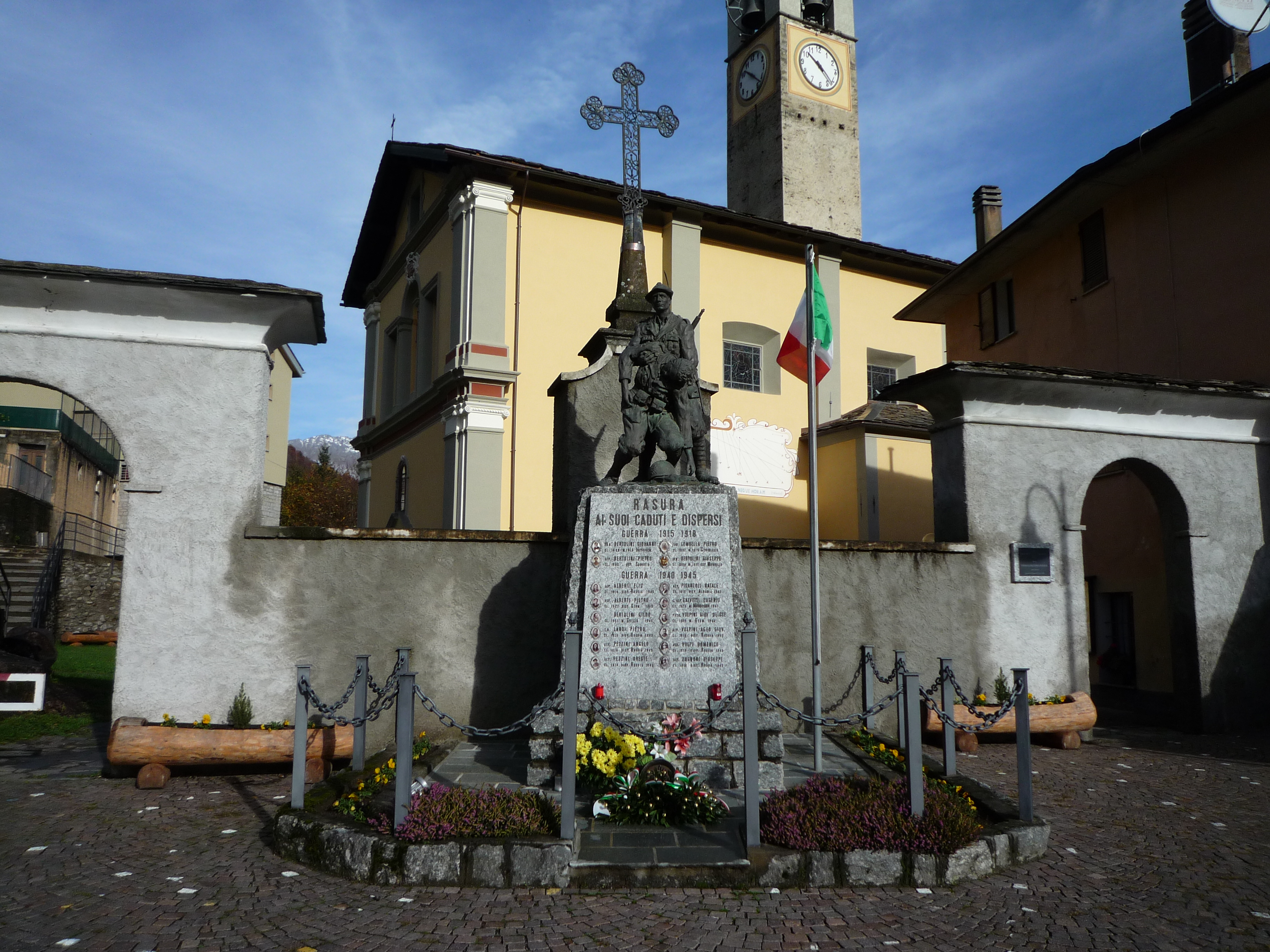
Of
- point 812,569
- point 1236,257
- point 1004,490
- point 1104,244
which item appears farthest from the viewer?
point 1104,244

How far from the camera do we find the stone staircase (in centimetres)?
1642

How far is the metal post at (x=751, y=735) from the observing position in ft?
17.0

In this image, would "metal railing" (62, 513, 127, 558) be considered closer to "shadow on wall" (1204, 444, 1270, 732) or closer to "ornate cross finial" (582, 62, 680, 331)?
"ornate cross finial" (582, 62, 680, 331)

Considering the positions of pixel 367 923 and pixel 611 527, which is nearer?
pixel 367 923

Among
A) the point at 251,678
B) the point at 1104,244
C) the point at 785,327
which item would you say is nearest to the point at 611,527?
the point at 251,678

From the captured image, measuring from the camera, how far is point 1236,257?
12547mm

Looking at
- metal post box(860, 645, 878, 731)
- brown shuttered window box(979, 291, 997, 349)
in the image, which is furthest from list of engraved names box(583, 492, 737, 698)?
brown shuttered window box(979, 291, 997, 349)

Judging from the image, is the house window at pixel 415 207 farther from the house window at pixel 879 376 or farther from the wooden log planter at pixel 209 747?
the wooden log planter at pixel 209 747

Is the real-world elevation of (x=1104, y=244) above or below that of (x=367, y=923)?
above

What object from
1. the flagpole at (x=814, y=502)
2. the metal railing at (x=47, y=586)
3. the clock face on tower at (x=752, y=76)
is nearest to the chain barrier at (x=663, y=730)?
the flagpole at (x=814, y=502)

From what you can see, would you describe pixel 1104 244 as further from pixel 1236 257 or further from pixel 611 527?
pixel 611 527

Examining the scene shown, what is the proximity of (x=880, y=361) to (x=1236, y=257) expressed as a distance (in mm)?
10352

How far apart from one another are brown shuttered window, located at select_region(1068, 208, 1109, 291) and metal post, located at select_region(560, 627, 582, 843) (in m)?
13.3

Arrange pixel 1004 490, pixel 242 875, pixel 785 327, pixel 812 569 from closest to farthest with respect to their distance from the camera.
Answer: pixel 242 875 → pixel 812 569 → pixel 1004 490 → pixel 785 327
